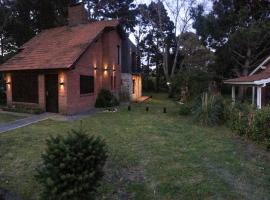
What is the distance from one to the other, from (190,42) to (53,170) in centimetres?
2736

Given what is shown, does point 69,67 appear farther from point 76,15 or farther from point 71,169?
point 71,169

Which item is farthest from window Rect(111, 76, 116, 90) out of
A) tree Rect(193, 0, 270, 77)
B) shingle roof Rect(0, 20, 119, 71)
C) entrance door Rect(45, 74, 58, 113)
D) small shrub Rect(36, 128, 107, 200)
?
small shrub Rect(36, 128, 107, 200)

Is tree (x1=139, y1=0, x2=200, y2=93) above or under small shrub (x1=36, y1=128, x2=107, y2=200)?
above

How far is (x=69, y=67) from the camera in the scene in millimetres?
13133

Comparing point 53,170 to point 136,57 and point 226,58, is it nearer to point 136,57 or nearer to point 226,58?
point 136,57

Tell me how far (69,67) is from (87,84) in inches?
109

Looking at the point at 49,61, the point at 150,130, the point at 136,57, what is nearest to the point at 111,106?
the point at 49,61

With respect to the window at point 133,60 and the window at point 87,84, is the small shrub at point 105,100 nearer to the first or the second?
the window at point 87,84

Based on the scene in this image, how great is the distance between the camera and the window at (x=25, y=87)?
15.3 metres

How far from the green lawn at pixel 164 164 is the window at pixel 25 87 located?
5.86 meters

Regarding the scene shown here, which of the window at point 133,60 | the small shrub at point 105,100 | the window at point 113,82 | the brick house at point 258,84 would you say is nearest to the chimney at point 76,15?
the window at point 113,82

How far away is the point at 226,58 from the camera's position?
85.9ft

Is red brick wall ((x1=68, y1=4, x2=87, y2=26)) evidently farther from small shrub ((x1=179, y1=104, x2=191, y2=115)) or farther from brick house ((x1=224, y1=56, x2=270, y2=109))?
brick house ((x1=224, y1=56, x2=270, y2=109))

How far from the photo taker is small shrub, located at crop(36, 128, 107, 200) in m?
4.20
